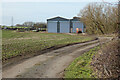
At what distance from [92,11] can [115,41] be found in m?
6.08

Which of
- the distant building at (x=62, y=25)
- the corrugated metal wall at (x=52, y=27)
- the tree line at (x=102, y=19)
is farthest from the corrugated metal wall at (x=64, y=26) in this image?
the tree line at (x=102, y=19)

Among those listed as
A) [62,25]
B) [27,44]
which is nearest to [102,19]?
[27,44]

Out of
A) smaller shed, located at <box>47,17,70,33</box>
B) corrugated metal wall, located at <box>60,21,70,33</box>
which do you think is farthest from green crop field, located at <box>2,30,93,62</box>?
smaller shed, located at <box>47,17,70,33</box>

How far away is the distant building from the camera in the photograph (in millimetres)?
42881

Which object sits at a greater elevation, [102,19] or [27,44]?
[102,19]

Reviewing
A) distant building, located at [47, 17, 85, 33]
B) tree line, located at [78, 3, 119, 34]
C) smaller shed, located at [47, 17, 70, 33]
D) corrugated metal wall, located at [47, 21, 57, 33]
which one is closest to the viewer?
tree line, located at [78, 3, 119, 34]

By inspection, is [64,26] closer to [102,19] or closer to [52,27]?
[52,27]

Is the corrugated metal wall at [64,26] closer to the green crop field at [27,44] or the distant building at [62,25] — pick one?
the distant building at [62,25]

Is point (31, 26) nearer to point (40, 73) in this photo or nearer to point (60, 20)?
point (60, 20)

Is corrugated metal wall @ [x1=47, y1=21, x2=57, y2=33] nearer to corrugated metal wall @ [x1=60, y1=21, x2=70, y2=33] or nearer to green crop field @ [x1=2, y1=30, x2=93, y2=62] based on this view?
corrugated metal wall @ [x1=60, y1=21, x2=70, y2=33]

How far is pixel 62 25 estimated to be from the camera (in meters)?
45.0

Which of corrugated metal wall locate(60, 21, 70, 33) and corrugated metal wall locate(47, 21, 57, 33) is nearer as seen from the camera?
corrugated metal wall locate(60, 21, 70, 33)

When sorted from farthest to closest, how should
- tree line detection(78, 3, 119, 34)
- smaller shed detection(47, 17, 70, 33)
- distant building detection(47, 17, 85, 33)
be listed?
smaller shed detection(47, 17, 70, 33), distant building detection(47, 17, 85, 33), tree line detection(78, 3, 119, 34)

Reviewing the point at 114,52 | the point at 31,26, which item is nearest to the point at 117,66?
the point at 114,52
